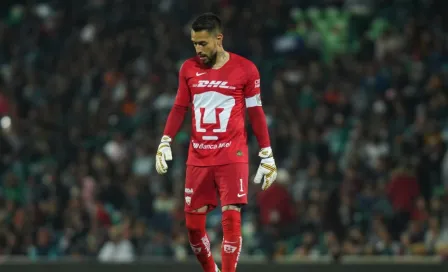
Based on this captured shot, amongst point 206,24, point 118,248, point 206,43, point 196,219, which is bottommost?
point 118,248

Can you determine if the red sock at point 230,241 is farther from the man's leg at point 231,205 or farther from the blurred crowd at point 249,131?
the blurred crowd at point 249,131

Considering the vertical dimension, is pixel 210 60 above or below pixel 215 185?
above

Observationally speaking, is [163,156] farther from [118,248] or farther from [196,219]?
[118,248]

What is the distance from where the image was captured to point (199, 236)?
9555mm

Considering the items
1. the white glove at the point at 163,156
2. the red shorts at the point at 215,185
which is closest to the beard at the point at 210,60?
the white glove at the point at 163,156

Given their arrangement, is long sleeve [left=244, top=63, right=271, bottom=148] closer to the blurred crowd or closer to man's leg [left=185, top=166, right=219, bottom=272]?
man's leg [left=185, top=166, right=219, bottom=272]

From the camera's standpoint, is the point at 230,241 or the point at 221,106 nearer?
the point at 230,241

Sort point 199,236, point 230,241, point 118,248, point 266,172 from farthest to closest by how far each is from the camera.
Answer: point 118,248, point 199,236, point 266,172, point 230,241

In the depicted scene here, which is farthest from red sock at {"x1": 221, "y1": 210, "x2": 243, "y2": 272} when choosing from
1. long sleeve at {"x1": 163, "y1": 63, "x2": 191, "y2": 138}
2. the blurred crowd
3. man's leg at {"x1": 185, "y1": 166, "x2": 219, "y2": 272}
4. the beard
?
the blurred crowd

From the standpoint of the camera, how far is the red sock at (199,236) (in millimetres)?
9500

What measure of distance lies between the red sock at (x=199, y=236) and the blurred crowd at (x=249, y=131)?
5.05m

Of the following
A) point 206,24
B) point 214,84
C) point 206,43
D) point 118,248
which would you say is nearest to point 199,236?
point 214,84

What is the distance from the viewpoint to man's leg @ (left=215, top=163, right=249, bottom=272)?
9156 millimetres

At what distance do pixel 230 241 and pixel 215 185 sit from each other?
59 cm
